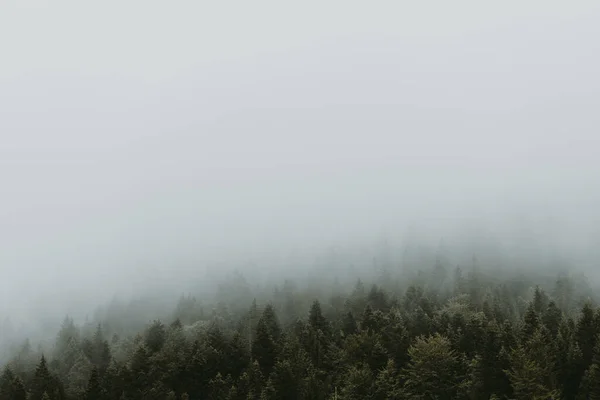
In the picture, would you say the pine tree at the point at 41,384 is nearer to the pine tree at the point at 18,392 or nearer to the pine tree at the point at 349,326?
the pine tree at the point at 18,392

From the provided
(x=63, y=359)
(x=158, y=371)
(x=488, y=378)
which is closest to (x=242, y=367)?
(x=158, y=371)

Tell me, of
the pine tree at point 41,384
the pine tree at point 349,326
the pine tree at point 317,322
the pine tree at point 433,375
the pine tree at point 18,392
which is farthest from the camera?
the pine tree at point 349,326

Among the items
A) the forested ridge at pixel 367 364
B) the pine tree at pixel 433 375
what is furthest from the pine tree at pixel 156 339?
the pine tree at pixel 433 375

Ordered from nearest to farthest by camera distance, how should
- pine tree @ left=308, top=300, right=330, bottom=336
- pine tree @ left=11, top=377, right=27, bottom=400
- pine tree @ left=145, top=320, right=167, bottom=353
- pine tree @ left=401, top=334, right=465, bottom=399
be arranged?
pine tree @ left=401, top=334, right=465, bottom=399 < pine tree @ left=11, top=377, right=27, bottom=400 < pine tree @ left=308, top=300, right=330, bottom=336 < pine tree @ left=145, top=320, right=167, bottom=353

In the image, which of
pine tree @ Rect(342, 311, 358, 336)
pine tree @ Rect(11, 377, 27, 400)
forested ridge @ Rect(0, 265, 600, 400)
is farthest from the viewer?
pine tree @ Rect(342, 311, 358, 336)

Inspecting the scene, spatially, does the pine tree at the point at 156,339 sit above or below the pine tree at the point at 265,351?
below

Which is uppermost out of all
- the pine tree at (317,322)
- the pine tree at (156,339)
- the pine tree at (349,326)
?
the pine tree at (317,322)

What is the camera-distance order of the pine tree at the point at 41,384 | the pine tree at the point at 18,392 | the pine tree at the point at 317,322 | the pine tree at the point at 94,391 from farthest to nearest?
the pine tree at the point at 317,322 < the pine tree at the point at 41,384 < the pine tree at the point at 18,392 < the pine tree at the point at 94,391

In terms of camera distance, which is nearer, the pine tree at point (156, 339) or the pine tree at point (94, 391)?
the pine tree at point (94, 391)

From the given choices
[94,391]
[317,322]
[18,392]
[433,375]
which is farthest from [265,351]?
[18,392]

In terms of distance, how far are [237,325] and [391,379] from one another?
303 ft

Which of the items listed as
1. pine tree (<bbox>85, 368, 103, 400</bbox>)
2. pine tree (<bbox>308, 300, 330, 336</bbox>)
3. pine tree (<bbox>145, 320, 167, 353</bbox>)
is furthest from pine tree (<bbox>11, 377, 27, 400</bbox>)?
pine tree (<bbox>308, 300, 330, 336</bbox>)

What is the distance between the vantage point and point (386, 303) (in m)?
146

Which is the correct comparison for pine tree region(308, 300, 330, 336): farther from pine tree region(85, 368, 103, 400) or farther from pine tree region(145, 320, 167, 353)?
pine tree region(85, 368, 103, 400)
